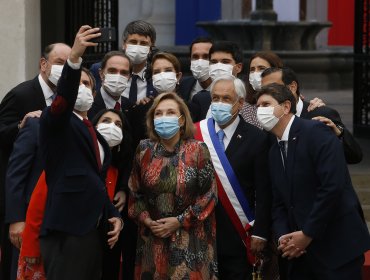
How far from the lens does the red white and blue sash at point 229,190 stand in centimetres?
885

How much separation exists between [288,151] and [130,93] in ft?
6.27

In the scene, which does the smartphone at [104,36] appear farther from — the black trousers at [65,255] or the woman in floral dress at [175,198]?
the black trousers at [65,255]

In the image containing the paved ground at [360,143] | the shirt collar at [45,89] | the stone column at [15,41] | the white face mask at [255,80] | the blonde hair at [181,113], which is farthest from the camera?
the paved ground at [360,143]

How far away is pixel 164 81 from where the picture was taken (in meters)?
9.54

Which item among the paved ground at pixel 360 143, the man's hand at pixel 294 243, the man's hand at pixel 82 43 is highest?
the man's hand at pixel 82 43

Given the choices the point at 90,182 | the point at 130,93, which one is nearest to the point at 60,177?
the point at 90,182

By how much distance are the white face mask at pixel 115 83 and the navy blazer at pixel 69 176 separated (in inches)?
49.9

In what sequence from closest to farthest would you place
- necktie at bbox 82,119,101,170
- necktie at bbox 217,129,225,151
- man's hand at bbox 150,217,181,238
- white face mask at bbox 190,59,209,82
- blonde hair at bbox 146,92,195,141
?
1. necktie at bbox 82,119,101,170
2. man's hand at bbox 150,217,181,238
3. blonde hair at bbox 146,92,195,141
4. necktie at bbox 217,129,225,151
5. white face mask at bbox 190,59,209,82

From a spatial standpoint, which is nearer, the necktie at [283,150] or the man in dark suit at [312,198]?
the man in dark suit at [312,198]

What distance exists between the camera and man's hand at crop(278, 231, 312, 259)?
8297 millimetres

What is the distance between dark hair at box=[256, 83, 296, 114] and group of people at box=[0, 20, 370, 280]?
1 cm

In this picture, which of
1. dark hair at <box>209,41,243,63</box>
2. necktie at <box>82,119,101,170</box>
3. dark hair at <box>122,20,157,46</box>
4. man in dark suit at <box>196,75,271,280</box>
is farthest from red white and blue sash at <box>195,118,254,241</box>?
dark hair at <box>122,20,157,46</box>

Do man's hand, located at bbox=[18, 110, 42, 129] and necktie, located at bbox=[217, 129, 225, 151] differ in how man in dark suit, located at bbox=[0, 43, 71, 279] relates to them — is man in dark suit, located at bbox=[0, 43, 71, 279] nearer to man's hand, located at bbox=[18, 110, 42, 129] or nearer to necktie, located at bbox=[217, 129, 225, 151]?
man's hand, located at bbox=[18, 110, 42, 129]

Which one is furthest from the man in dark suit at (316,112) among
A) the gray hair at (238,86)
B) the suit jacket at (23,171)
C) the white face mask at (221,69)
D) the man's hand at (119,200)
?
the suit jacket at (23,171)
